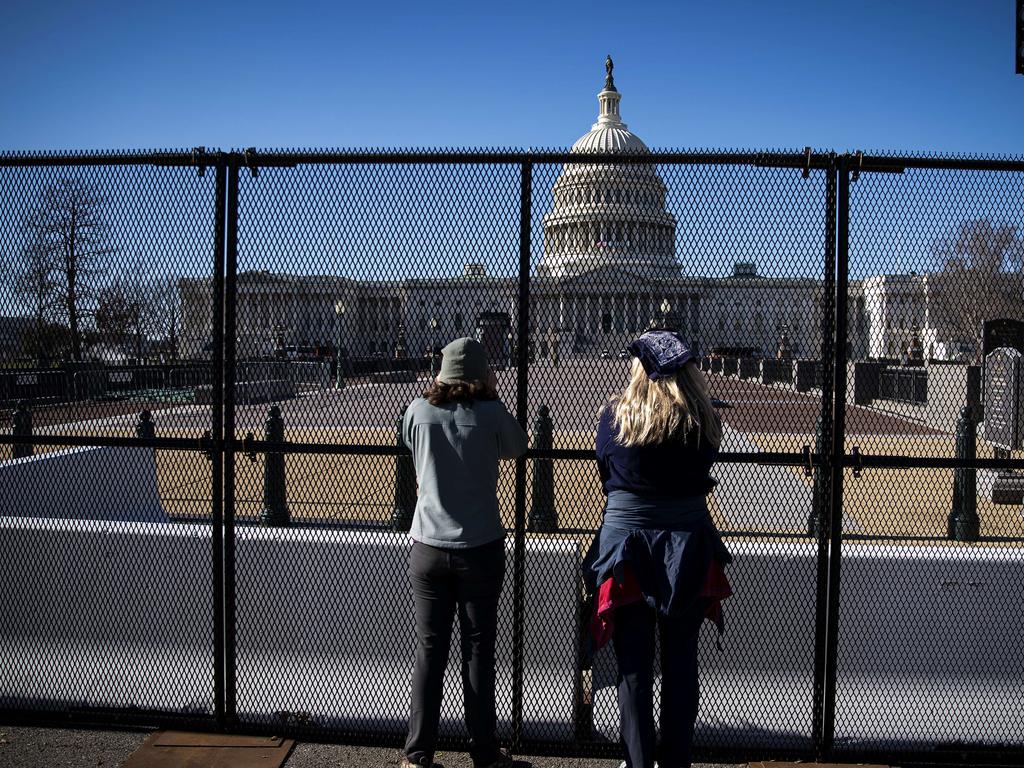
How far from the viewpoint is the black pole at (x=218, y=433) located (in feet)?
14.8

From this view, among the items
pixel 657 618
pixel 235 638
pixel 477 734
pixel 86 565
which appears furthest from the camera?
pixel 86 565

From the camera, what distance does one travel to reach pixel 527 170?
441 centimetres

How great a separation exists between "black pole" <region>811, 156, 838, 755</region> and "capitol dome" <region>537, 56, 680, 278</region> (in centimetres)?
76

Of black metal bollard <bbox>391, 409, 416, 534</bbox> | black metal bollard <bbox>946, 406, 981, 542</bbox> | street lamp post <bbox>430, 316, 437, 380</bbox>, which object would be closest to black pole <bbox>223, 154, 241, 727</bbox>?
street lamp post <bbox>430, 316, 437, 380</bbox>

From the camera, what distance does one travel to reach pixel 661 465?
135 inches

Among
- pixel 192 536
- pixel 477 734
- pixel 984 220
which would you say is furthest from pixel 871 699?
pixel 192 536

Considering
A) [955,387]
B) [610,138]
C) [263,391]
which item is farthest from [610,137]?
[263,391]

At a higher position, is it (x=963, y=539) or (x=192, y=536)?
(x=192, y=536)

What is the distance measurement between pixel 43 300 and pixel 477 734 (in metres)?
3.41

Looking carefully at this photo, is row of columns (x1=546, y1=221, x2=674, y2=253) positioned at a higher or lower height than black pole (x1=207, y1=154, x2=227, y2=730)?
higher

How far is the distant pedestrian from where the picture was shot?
380 centimetres

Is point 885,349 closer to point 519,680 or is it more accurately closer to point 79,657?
point 519,680

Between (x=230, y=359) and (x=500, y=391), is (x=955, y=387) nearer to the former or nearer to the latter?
(x=500, y=391)

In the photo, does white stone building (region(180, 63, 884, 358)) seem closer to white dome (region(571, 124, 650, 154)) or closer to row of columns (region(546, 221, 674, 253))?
row of columns (region(546, 221, 674, 253))
